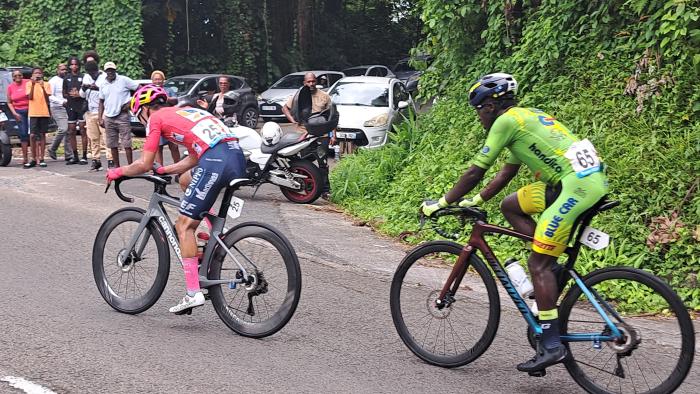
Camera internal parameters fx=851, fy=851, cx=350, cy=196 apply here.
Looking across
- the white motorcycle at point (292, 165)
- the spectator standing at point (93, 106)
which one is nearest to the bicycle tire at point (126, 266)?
the white motorcycle at point (292, 165)

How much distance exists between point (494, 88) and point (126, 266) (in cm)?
335

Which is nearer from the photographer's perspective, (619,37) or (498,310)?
(498,310)

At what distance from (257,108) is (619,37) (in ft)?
55.0

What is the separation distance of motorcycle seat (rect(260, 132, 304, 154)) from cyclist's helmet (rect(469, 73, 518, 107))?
703 centimetres

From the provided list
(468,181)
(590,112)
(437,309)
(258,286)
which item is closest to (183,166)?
(258,286)

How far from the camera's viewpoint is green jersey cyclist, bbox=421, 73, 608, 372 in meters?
5.26

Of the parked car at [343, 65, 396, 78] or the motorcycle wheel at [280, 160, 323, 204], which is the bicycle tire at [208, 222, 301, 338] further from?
the parked car at [343, 65, 396, 78]

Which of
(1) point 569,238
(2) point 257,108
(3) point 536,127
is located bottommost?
(2) point 257,108

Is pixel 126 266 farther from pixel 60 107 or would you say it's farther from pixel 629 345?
pixel 60 107

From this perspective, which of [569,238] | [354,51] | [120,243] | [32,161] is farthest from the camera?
[354,51]

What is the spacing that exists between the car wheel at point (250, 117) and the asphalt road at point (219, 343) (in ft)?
51.8

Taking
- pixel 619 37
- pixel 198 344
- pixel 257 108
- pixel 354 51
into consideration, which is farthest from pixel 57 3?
pixel 198 344

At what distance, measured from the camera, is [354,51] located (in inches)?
1631

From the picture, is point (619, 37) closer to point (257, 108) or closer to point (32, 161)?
point (32, 161)
